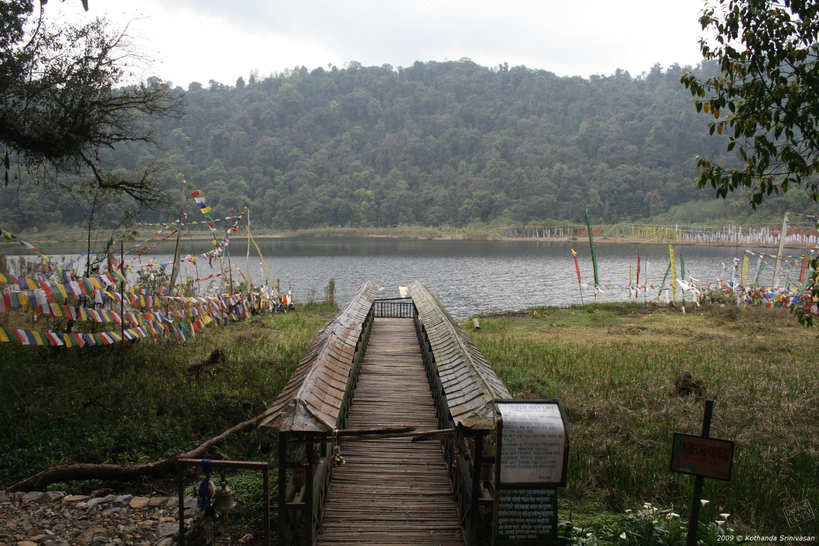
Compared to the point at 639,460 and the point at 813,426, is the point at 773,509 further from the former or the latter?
the point at 813,426

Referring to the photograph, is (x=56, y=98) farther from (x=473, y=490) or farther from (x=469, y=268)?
(x=469, y=268)

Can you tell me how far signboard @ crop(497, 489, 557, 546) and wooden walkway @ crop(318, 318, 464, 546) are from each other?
2.70 feet

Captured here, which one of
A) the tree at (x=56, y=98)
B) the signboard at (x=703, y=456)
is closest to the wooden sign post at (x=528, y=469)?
the signboard at (x=703, y=456)


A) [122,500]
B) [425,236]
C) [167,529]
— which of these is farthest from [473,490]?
[425,236]

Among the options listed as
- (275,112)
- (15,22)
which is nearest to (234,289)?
(15,22)

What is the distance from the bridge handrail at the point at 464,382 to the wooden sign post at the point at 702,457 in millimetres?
1526

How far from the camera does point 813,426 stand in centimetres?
898

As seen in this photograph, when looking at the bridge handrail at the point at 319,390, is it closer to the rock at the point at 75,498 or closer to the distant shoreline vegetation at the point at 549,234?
the rock at the point at 75,498

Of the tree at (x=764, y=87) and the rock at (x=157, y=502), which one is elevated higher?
the tree at (x=764, y=87)

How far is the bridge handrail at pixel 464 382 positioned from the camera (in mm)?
5341

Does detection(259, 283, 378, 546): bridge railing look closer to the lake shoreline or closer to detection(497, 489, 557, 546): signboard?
detection(497, 489, 557, 546): signboard

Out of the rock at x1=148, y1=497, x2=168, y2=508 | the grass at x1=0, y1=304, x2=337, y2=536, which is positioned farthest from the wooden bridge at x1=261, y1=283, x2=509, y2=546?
the rock at x1=148, y1=497, x2=168, y2=508

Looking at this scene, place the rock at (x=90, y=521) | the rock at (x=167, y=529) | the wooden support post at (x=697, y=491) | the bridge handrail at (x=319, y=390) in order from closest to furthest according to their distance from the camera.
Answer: the wooden support post at (x=697, y=491) < the bridge handrail at (x=319, y=390) < the rock at (x=90, y=521) < the rock at (x=167, y=529)

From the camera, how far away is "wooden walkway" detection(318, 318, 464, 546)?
5781mm
